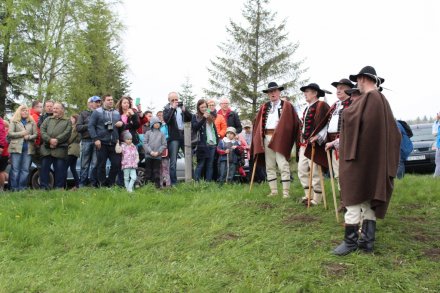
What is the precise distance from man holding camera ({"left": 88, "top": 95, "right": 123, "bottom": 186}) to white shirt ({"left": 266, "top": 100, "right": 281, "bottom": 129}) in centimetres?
345

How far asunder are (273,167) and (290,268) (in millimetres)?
3990

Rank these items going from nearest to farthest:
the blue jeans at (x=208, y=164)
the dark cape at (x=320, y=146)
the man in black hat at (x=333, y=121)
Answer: the man in black hat at (x=333, y=121), the dark cape at (x=320, y=146), the blue jeans at (x=208, y=164)

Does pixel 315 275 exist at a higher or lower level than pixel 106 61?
lower

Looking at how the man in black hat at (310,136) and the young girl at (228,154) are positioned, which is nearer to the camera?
the man in black hat at (310,136)

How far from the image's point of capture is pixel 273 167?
9.26 metres

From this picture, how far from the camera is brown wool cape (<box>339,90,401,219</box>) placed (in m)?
5.67

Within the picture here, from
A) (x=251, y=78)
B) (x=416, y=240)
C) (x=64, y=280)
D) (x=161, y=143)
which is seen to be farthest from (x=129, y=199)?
(x=251, y=78)

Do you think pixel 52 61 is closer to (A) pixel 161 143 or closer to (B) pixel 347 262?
(A) pixel 161 143

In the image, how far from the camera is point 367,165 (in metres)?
5.71

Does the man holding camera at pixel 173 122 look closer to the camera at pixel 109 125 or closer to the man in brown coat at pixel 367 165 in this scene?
the camera at pixel 109 125

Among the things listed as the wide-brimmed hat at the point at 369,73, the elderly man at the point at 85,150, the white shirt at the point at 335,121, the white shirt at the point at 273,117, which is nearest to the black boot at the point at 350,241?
the wide-brimmed hat at the point at 369,73

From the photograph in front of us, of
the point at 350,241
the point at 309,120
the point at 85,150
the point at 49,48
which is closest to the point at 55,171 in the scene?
the point at 85,150

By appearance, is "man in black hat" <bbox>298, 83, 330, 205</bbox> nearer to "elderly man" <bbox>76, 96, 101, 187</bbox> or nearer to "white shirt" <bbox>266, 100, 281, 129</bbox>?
"white shirt" <bbox>266, 100, 281, 129</bbox>

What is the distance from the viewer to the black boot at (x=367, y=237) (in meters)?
5.75
